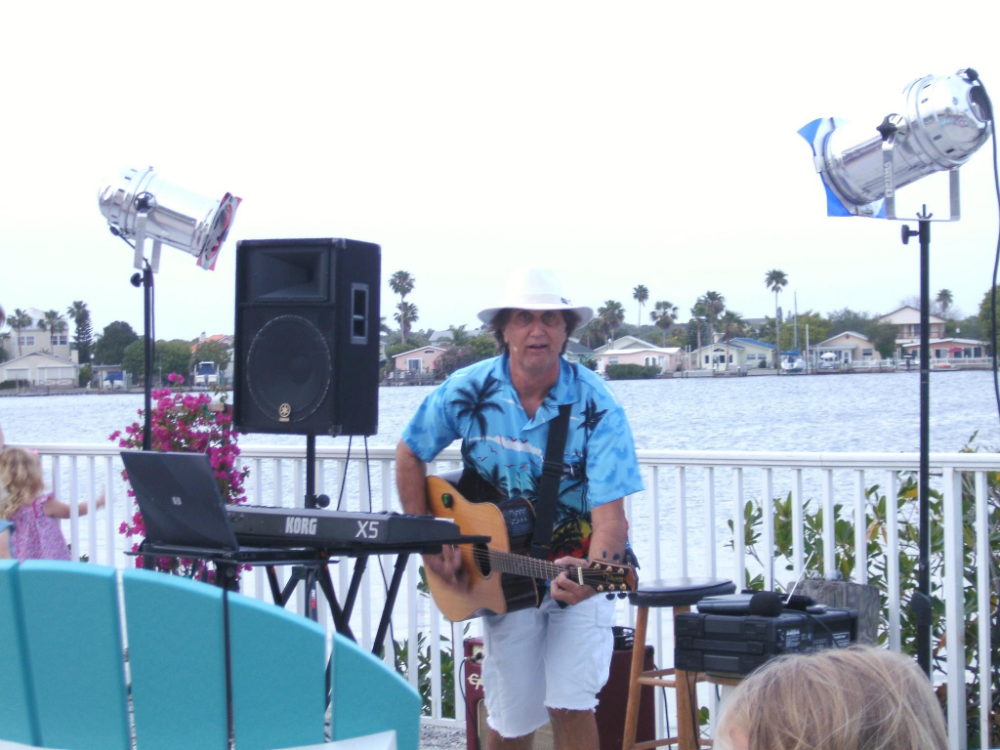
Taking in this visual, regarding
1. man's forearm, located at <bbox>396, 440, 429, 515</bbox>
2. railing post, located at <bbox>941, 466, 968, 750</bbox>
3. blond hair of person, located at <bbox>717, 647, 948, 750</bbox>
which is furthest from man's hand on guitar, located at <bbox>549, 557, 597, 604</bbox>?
blond hair of person, located at <bbox>717, 647, 948, 750</bbox>

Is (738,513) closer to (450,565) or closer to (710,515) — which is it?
(710,515)

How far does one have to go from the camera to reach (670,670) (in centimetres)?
351

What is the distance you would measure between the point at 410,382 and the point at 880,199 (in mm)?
1911

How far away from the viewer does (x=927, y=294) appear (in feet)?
10.0

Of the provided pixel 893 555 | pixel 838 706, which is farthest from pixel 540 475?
pixel 838 706

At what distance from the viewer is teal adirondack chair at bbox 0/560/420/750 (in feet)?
5.43

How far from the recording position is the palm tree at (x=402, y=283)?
451cm

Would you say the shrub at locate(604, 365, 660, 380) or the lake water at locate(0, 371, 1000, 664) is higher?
the shrub at locate(604, 365, 660, 380)

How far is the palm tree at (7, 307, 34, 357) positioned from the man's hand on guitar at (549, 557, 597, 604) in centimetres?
311

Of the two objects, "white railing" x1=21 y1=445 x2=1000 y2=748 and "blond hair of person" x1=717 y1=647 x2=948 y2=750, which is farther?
"white railing" x1=21 y1=445 x2=1000 y2=748

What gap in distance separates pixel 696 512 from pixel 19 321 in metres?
3.32

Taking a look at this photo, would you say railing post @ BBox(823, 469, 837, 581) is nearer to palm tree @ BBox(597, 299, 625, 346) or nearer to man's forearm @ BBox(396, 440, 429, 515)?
palm tree @ BBox(597, 299, 625, 346)

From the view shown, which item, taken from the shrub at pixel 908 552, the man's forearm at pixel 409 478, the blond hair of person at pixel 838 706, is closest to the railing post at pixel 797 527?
the shrub at pixel 908 552

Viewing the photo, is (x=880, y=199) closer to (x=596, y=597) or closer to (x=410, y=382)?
(x=596, y=597)
